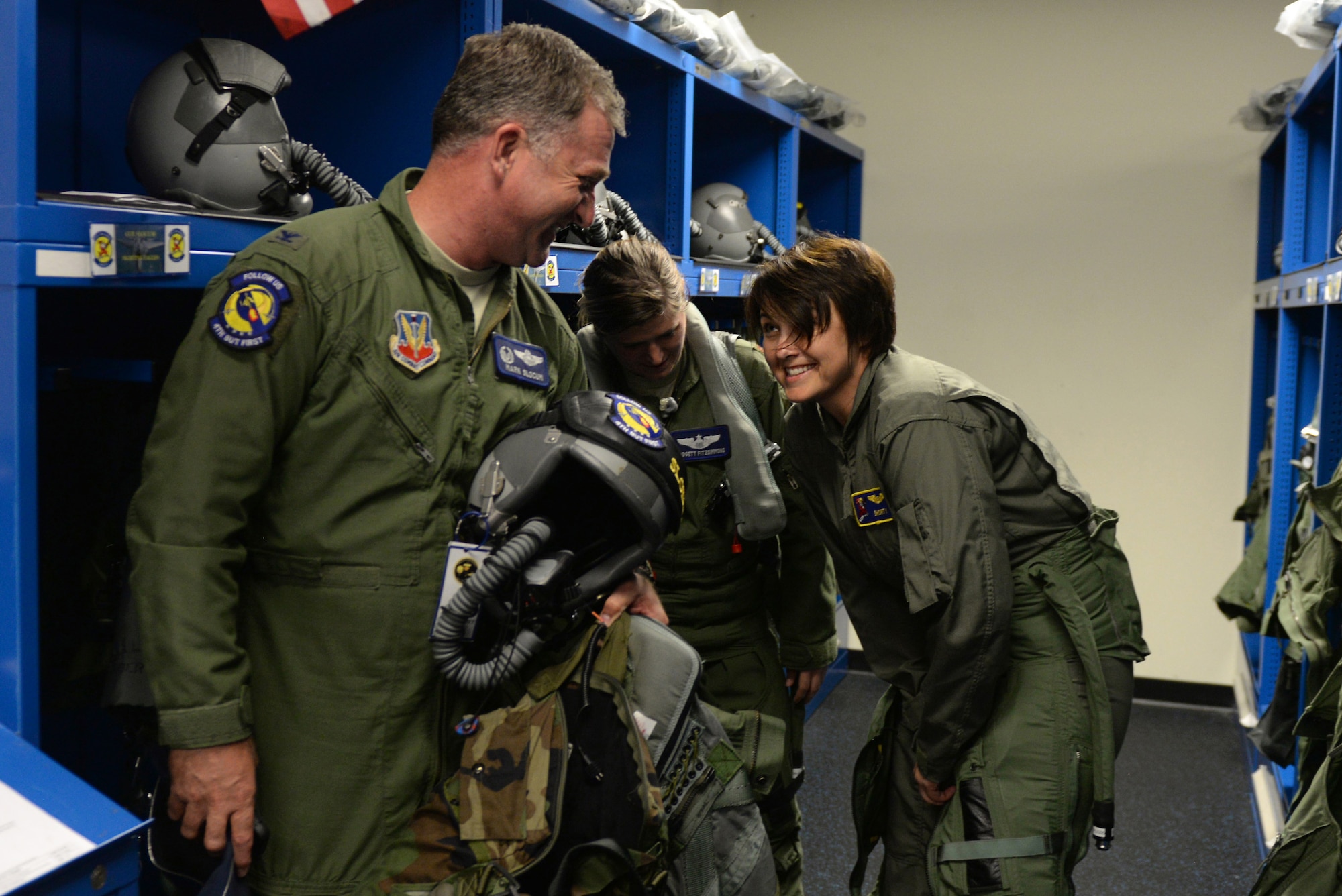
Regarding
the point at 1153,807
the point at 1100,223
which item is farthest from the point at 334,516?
the point at 1100,223

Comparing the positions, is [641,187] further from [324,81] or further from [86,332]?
[86,332]

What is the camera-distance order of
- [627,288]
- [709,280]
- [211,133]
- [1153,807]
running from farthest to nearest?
[1153,807]
[709,280]
[627,288]
[211,133]

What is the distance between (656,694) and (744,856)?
28cm

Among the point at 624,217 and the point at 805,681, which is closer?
the point at 805,681

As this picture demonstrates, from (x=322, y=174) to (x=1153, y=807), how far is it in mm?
3281

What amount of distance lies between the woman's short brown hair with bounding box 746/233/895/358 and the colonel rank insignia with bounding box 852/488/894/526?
0.26 m

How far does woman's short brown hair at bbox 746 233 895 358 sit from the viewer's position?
1.86 m

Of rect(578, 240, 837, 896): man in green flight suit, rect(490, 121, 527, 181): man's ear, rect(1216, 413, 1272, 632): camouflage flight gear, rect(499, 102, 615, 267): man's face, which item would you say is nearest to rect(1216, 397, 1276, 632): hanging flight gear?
rect(1216, 413, 1272, 632): camouflage flight gear

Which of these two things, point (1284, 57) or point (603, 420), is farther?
point (1284, 57)

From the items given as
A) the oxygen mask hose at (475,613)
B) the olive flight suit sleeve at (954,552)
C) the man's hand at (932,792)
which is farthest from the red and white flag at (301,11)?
the man's hand at (932,792)

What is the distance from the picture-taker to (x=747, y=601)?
2428mm

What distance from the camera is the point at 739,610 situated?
242cm

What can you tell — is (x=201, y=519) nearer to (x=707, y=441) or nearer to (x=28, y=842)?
(x=28, y=842)

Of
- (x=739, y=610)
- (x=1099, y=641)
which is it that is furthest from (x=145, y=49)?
(x=1099, y=641)
